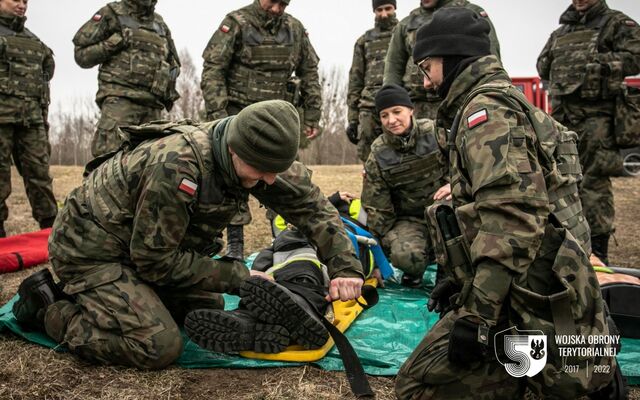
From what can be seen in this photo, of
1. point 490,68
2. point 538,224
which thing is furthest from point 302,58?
point 538,224

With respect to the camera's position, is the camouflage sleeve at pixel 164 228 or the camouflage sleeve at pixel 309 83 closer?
the camouflage sleeve at pixel 164 228

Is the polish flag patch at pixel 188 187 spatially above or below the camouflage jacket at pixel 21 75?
below

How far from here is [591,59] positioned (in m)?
4.97

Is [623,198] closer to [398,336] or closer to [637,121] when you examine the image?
[637,121]

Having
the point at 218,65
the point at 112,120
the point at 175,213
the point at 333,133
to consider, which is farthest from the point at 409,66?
the point at 333,133

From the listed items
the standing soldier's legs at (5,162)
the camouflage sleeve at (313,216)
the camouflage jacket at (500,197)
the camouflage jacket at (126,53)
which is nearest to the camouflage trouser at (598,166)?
the camouflage sleeve at (313,216)

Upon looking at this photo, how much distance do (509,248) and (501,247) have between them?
3 centimetres

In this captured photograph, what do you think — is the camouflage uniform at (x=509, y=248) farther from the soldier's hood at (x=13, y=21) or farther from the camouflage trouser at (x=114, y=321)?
the soldier's hood at (x=13, y=21)

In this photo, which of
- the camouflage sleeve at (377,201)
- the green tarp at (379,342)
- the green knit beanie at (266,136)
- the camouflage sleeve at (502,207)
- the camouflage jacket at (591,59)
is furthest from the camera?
the camouflage jacket at (591,59)

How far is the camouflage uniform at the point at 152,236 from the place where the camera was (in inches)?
103

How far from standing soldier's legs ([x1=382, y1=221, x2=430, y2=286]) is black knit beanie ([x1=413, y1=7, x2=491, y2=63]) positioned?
2.12 metres

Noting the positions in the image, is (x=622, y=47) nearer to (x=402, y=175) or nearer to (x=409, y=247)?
(x=402, y=175)

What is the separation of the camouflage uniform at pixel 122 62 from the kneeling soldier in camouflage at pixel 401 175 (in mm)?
2499

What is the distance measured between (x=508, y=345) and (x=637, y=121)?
363 centimetres
